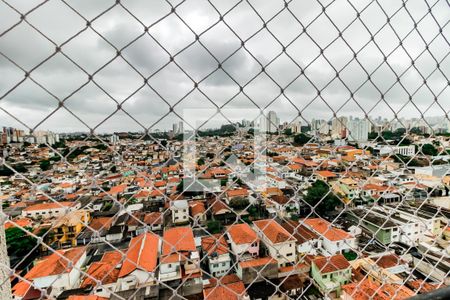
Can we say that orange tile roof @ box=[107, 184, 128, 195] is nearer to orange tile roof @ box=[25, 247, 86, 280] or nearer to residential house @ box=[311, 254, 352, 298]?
orange tile roof @ box=[25, 247, 86, 280]

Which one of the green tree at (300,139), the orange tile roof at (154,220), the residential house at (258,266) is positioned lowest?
the residential house at (258,266)

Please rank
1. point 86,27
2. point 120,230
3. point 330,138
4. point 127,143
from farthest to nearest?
point 120,230
point 330,138
point 127,143
point 86,27

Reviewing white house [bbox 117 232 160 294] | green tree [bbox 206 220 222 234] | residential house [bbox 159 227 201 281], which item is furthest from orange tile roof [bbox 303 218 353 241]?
green tree [bbox 206 220 222 234]

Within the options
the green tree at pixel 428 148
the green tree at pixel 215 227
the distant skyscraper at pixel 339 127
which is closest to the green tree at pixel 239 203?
the green tree at pixel 215 227

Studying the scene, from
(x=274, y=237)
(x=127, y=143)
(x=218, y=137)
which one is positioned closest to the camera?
(x=127, y=143)

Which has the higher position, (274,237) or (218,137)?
(218,137)

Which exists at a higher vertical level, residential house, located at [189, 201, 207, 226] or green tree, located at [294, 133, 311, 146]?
green tree, located at [294, 133, 311, 146]

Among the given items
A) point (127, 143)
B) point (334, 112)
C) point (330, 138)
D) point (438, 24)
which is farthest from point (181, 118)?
point (438, 24)

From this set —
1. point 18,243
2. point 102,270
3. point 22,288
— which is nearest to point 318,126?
point 22,288

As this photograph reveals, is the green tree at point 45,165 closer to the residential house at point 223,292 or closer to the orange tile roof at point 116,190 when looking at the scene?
the orange tile roof at point 116,190

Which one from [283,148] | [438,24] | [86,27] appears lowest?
[283,148]

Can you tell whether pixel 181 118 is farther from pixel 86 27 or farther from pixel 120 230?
pixel 120 230
